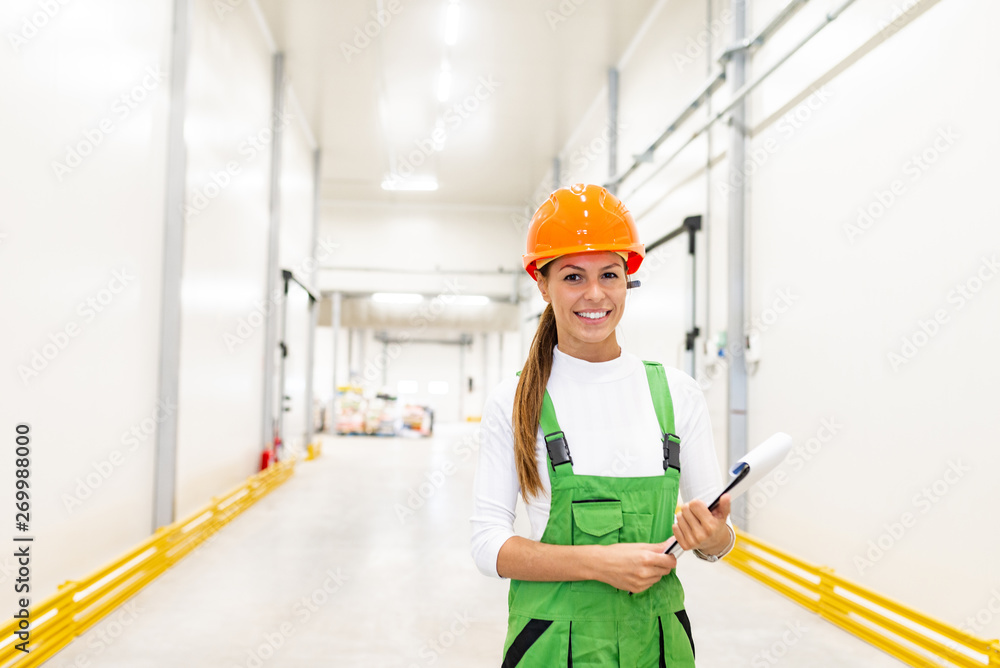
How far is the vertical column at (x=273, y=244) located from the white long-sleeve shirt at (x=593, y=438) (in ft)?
22.9

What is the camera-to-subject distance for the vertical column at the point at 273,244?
303 inches

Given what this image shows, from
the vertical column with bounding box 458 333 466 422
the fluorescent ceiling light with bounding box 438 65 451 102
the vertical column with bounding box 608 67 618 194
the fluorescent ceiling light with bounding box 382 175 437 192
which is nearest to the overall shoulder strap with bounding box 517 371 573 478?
the vertical column with bounding box 608 67 618 194

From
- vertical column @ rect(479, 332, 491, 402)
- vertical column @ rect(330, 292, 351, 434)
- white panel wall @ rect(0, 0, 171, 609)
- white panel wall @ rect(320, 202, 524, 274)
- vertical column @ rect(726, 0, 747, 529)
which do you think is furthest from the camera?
vertical column @ rect(479, 332, 491, 402)

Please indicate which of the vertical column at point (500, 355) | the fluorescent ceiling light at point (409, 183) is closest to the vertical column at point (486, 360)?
the vertical column at point (500, 355)

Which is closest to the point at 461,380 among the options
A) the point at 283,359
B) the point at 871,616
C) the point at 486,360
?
the point at 486,360

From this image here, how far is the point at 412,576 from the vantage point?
421 centimetres

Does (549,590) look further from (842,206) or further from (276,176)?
(276,176)

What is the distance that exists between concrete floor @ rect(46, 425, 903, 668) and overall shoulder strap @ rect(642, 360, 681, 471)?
2.18 metres

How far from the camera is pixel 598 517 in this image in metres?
1.11

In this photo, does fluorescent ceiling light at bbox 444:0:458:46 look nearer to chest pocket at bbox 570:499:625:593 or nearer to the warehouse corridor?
the warehouse corridor

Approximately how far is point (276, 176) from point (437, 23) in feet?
8.29

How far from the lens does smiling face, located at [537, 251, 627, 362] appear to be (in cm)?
119

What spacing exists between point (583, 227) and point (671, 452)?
420mm

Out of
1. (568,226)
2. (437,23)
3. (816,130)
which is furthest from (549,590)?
(437,23)
